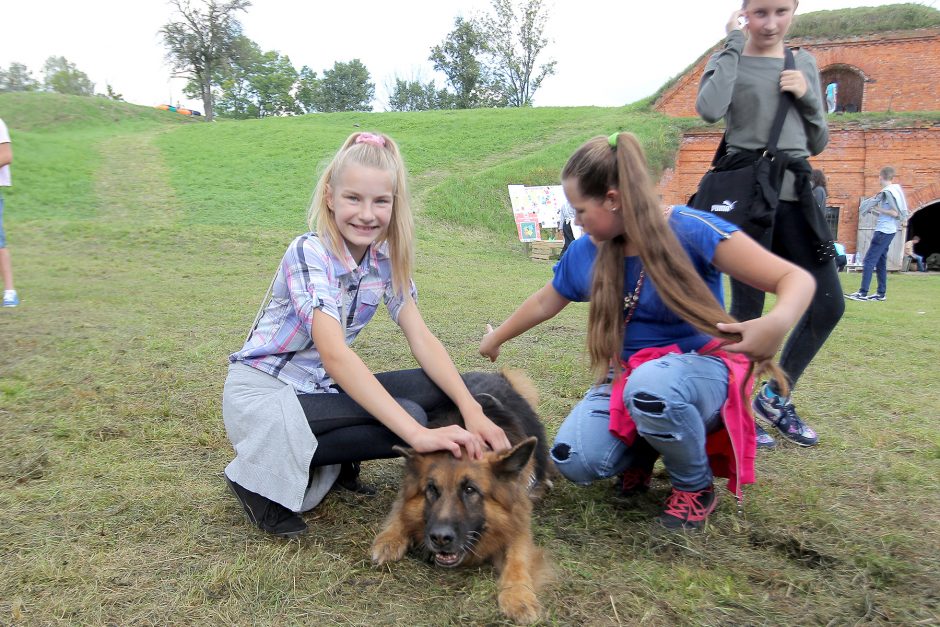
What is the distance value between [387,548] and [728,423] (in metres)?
1.51

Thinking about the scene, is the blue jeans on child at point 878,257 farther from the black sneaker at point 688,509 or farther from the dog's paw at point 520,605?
the dog's paw at point 520,605

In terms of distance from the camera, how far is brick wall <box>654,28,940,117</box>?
25.5 m

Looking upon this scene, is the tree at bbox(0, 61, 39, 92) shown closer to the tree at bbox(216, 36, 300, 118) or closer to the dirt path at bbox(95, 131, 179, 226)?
the tree at bbox(216, 36, 300, 118)

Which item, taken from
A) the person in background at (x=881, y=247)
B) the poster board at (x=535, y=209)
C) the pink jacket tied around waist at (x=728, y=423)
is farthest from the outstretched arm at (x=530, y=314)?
the poster board at (x=535, y=209)

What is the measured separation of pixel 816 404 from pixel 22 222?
684 inches

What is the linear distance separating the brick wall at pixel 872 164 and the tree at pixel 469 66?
40043 mm

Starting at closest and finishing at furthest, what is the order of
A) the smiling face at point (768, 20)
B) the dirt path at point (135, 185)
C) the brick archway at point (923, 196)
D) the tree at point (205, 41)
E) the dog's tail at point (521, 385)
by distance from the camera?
the smiling face at point (768, 20) → the dog's tail at point (521, 385) → the dirt path at point (135, 185) → the brick archway at point (923, 196) → the tree at point (205, 41)

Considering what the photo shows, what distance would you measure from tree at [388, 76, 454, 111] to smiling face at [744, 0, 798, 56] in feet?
202

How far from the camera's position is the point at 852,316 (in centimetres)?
923

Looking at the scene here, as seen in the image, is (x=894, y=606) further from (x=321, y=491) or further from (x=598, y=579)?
(x=321, y=491)

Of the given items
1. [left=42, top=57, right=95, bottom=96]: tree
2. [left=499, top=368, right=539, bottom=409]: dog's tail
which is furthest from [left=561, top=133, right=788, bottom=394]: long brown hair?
[left=42, top=57, right=95, bottom=96]: tree

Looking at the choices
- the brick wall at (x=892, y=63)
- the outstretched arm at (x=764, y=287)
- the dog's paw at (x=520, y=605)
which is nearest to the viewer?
the dog's paw at (x=520, y=605)

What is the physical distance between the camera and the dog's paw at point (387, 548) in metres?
2.50

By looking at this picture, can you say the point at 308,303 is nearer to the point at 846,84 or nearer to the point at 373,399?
the point at 373,399
